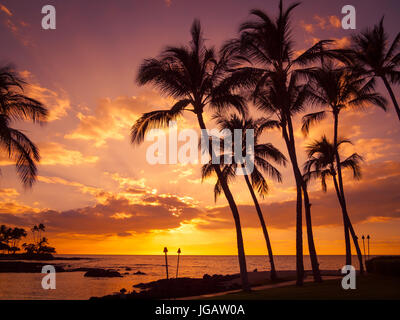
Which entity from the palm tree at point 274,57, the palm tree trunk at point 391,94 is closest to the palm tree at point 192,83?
the palm tree at point 274,57

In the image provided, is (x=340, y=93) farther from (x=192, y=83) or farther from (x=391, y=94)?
(x=192, y=83)

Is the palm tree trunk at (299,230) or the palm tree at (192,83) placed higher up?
the palm tree at (192,83)

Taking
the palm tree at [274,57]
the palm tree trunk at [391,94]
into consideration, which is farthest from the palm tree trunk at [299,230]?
the palm tree trunk at [391,94]

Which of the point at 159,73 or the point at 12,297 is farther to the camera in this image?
the point at 12,297

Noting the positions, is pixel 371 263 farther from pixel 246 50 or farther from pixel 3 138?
pixel 3 138

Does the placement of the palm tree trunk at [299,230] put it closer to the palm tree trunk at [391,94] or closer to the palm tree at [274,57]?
the palm tree at [274,57]

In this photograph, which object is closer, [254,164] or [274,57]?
[274,57]

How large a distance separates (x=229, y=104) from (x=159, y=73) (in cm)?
409

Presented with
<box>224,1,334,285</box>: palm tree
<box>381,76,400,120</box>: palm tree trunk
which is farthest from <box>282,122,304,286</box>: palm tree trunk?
<box>381,76,400,120</box>: palm tree trunk

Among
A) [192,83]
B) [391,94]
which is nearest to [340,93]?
[391,94]

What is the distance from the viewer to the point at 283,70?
18.4 m

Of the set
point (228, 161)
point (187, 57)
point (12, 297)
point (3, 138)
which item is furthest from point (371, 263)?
point (12, 297)

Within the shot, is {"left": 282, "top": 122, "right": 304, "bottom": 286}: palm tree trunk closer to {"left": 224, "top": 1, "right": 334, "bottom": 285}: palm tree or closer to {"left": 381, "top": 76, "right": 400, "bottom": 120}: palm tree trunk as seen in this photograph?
{"left": 224, "top": 1, "right": 334, "bottom": 285}: palm tree

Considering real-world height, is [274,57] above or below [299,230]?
above
